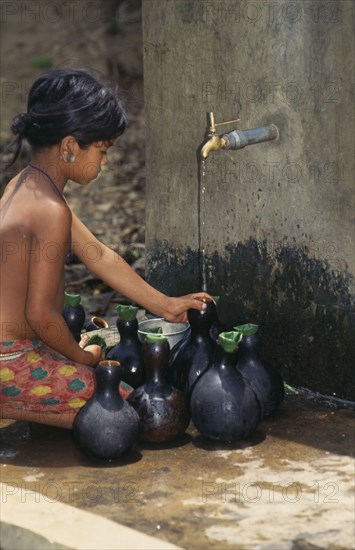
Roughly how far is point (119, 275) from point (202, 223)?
2.27 feet

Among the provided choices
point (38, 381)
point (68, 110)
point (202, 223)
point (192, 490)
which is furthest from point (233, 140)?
point (192, 490)

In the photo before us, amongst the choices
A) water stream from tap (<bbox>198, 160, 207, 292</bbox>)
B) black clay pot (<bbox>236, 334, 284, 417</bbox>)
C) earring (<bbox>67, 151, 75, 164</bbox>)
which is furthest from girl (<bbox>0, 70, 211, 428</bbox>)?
water stream from tap (<bbox>198, 160, 207, 292</bbox>)

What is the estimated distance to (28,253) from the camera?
4086mm

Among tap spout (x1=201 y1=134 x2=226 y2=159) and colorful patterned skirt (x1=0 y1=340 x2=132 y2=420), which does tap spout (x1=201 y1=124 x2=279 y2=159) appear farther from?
colorful patterned skirt (x1=0 y1=340 x2=132 y2=420)

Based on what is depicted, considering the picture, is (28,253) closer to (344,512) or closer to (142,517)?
(142,517)

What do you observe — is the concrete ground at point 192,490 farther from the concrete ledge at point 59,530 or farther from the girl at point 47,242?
the girl at point 47,242

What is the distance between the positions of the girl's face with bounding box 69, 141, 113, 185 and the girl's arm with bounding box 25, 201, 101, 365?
0.19 meters

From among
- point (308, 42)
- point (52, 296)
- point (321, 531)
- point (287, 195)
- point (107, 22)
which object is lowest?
point (321, 531)

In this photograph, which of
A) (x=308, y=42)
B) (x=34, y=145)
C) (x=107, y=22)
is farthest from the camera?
(x=107, y=22)

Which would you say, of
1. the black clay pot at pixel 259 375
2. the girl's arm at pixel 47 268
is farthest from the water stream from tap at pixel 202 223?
the girl's arm at pixel 47 268

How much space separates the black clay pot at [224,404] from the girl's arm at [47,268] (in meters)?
0.65

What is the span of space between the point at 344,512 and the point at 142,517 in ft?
2.35

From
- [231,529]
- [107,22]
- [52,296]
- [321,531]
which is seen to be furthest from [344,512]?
[107,22]

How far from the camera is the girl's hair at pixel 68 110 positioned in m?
4.10
